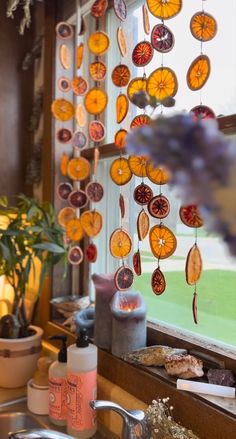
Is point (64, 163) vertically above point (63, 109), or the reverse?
point (63, 109)

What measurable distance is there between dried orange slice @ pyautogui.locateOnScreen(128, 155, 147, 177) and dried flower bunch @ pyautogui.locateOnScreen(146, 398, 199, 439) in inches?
20.8

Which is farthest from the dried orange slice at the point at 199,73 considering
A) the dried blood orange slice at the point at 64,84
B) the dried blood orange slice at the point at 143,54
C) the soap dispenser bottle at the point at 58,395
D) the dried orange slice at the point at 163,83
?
the soap dispenser bottle at the point at 58,395

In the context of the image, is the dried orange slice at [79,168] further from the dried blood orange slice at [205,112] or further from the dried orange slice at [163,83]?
the dried blood orange slice at [205,112]

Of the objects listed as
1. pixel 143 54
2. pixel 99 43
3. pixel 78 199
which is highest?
pixel 99 43

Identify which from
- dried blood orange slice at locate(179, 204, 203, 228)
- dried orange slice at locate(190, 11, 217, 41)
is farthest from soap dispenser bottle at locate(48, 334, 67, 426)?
dried orange slice at locate(190, 11, 217, 41)

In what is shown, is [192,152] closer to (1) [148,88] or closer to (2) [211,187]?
(2) [211,187]

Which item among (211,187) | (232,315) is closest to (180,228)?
(232,315)

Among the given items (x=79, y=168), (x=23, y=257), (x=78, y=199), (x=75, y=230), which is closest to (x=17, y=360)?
(x=23, y=257)

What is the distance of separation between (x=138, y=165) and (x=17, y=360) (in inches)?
31.4

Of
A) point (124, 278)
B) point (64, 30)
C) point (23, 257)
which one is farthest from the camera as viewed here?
point (64, 30)

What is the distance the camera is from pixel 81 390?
1023 mm

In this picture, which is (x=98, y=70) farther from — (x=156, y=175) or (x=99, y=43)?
(x=156, y=175)

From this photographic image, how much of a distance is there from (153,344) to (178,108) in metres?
0.66

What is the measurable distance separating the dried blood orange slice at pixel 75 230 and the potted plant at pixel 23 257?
0.03m
